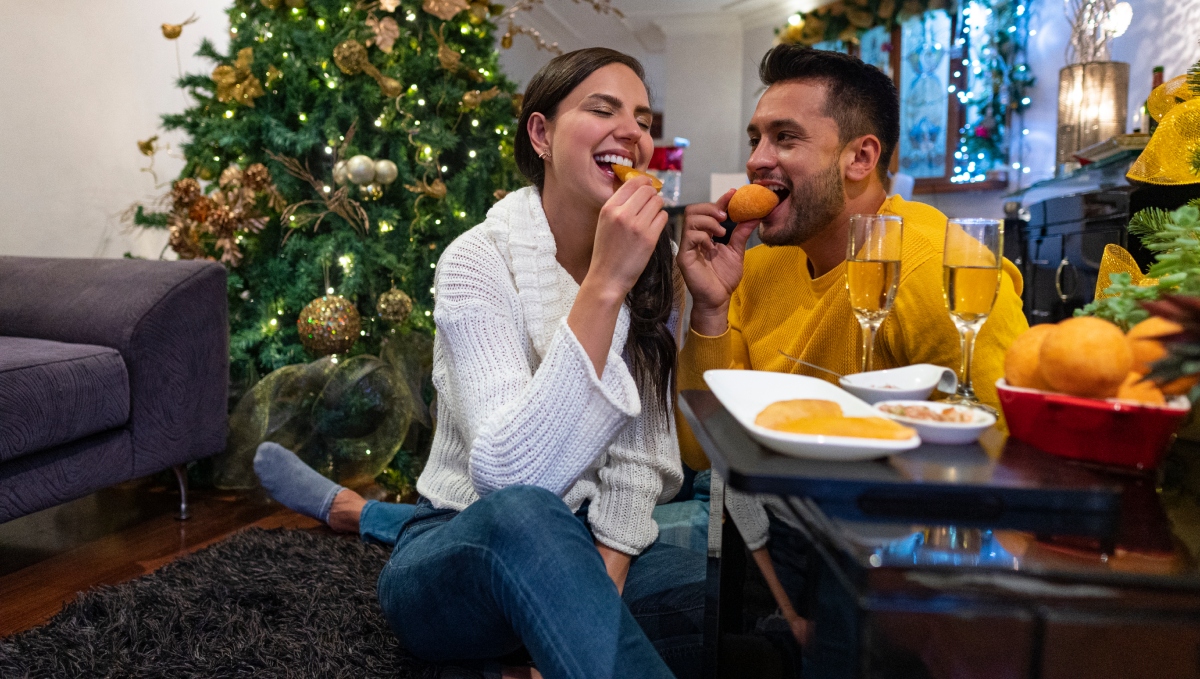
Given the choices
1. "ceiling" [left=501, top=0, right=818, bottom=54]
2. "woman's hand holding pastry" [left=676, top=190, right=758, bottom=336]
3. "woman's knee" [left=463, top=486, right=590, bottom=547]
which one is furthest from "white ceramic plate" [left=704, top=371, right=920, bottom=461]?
"ceiling" [left=501, top=0, right=818, bottom=54]

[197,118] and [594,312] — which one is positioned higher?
[197,118]

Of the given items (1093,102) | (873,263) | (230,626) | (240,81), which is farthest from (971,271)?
(1093,102)

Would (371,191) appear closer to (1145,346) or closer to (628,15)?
(1145,346)

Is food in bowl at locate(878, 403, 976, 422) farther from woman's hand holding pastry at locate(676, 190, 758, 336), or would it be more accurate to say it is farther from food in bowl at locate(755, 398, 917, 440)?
woman's hand holding pastry at locate(676, 190, 758, 336)

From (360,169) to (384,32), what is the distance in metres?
0.51

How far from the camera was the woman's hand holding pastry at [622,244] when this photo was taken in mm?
1229

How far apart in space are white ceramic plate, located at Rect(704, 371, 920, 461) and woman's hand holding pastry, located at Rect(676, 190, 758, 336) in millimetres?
509

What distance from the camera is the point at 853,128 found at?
1648 millimetres

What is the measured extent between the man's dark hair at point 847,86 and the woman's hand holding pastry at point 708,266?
38 centimetres

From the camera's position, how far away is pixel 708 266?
1418 millimetres

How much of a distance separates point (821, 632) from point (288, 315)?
277 cm

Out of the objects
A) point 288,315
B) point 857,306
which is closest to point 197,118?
point 288,315

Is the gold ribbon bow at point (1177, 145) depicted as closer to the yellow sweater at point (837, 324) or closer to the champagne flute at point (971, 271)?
the yellow sweater at point (837, 324)

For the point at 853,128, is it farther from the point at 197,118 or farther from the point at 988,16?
the point at 988,16
